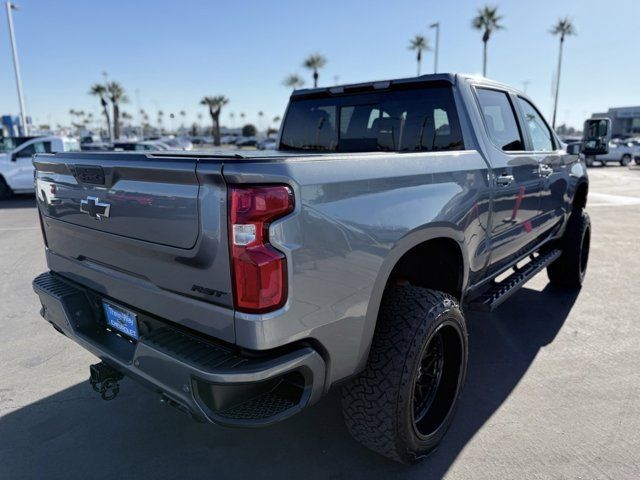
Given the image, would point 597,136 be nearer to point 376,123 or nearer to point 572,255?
point 572,255

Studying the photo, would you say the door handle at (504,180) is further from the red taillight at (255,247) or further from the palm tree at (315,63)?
the palm tree at (315,63)

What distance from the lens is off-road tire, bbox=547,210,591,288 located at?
510 cm

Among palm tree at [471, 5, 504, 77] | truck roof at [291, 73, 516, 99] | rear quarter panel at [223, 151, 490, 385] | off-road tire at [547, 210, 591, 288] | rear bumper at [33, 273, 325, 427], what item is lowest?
off-road tire at [547, 210, 591, 288]

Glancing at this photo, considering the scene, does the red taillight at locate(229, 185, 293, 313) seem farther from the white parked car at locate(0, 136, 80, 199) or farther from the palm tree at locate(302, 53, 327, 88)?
the palm tree at locate(302, 53, 327, 88)

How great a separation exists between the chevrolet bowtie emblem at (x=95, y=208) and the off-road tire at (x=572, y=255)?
4.66 metres

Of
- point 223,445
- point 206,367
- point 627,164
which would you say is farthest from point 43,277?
point 627,164

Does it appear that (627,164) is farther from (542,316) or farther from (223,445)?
(223,445)

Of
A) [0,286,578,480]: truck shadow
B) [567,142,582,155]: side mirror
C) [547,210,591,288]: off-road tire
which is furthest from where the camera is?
[547,210,591,288]: off-road tire

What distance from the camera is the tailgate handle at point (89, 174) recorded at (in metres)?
2.20

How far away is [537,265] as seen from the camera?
421 centimetres

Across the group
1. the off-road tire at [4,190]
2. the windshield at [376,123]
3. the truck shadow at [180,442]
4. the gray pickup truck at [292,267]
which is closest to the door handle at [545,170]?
the gray pickup truck at [292,267]

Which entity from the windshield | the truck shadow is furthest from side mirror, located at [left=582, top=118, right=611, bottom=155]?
the truck shadow

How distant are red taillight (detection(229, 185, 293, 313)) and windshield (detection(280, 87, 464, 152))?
6.14 ft

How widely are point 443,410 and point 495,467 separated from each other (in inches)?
14.6
